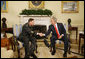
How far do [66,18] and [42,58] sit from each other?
→ 2996 millimetres

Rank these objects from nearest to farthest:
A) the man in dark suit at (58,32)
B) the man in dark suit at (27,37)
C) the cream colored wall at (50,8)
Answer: the man in dark suit at (27,37) → the man in dark suit at (58,32) → the cream colored wall at (50,8)

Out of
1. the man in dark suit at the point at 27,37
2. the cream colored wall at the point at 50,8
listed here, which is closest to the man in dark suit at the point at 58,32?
the man in dark suit at the point at 27,37

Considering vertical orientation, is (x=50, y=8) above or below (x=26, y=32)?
above

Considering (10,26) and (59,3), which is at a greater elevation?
(59,3)

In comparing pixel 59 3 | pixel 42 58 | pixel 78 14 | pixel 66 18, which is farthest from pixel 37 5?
pixel 42 58

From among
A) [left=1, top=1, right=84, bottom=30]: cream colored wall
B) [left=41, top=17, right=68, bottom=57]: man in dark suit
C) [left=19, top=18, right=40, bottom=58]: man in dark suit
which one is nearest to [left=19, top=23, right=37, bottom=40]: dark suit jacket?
[left=19, top=18, right=40, bottom=58]: man in dark suit

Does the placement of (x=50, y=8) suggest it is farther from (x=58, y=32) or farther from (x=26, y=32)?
(x=26, y=32)

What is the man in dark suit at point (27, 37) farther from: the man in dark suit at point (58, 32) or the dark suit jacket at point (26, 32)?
the man in dark suit at point (58, 32)

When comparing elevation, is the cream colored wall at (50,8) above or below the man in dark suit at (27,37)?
above

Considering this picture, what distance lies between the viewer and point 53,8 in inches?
247

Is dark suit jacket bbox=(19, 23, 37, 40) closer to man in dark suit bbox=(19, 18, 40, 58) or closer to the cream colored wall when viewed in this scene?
man in dark suit bbox=(19, 18, 40, 58)

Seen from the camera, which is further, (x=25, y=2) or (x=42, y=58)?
(x=25, y=2)

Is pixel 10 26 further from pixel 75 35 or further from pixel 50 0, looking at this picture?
pixel 75 35

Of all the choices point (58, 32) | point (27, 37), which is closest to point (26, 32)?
point (27, 37)
